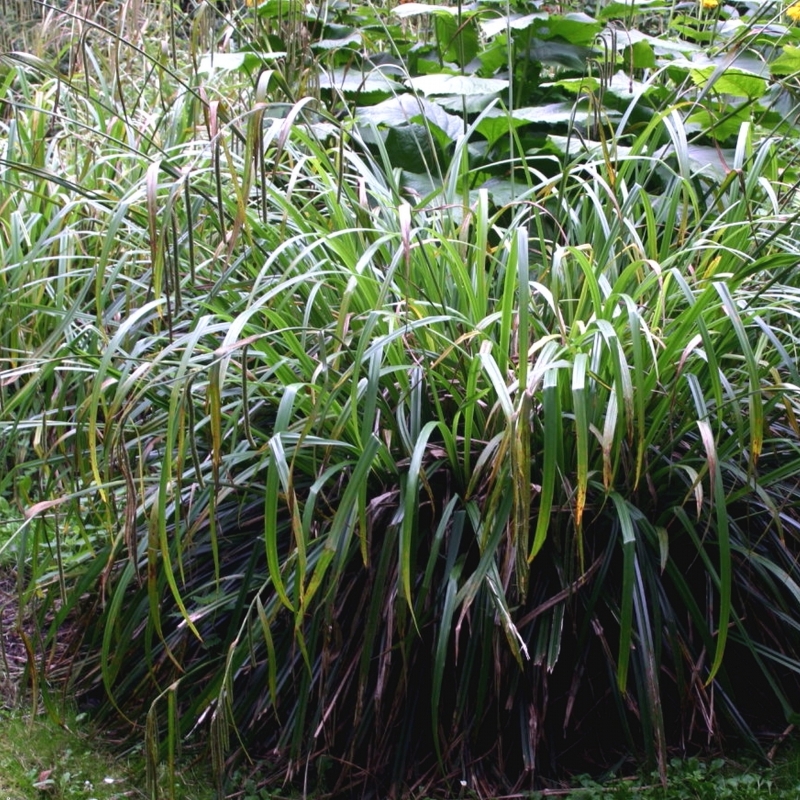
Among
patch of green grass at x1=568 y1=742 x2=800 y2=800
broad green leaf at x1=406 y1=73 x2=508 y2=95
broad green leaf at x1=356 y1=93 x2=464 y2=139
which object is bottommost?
patch of green grass at x1=568 y1=742 x2=800 y2=800

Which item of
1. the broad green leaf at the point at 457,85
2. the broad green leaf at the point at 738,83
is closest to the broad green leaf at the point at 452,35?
the broad green leaf at the point at 457,85

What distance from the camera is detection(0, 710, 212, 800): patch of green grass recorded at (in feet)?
7.59

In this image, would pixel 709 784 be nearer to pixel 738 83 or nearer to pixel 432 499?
pixel 432 499

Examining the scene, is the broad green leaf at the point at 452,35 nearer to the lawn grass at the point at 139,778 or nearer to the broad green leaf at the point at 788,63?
the broad green leaf at the point at 788,63

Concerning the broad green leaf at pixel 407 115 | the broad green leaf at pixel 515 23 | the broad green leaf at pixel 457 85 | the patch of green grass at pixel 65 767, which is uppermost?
the broad green leaf at pixel 515 23

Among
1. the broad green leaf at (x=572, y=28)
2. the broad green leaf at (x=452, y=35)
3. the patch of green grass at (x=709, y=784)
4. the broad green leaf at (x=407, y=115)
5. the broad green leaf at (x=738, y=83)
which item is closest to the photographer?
the patch of green grass at (x=709, y=784)

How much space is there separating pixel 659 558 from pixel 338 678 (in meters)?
0.79

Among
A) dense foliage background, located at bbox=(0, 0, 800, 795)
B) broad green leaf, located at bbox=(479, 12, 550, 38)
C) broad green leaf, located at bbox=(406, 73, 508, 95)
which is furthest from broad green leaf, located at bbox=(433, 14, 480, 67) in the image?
dense foliage background, located at bbox=(0, 0, 800, 795)

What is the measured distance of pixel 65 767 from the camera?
240 centimetres

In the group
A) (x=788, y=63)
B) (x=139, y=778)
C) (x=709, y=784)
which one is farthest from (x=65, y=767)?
(x=788, y=63)

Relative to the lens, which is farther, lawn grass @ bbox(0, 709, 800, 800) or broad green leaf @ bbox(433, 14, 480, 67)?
broad green leaf @ bbox(433, 14, 480, 67)

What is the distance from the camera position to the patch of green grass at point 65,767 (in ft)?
7.59

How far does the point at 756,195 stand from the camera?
9.86 ft

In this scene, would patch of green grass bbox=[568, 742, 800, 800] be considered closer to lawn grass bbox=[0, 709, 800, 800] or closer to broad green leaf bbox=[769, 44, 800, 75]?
lawn grass bbox=[0, 709, 800, 800]
